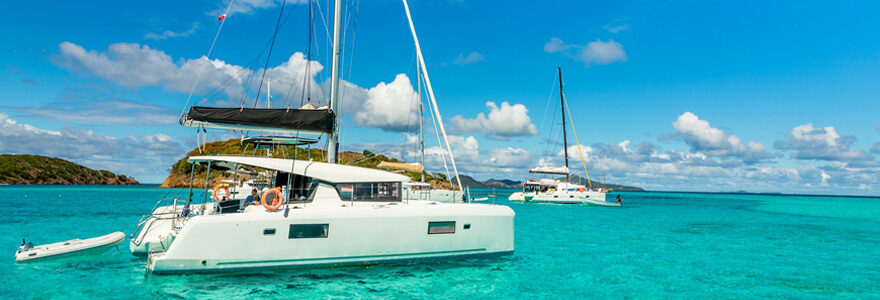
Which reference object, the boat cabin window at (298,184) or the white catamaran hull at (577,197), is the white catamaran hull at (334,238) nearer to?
the boat cabin window at (298,184)

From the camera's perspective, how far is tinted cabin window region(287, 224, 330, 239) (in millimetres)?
9484

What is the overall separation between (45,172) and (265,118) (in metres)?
173

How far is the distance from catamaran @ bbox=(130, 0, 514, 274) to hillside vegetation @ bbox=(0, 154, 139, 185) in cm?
15710

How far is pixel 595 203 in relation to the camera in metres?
47.9

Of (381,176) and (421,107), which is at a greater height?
(421,107)

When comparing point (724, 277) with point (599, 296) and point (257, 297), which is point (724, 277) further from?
point (257, 297)

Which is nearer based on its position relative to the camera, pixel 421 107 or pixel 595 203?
pixel 421 107

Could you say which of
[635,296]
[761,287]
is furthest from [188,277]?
[761,287]

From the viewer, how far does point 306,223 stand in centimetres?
951

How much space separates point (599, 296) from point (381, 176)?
211 inches

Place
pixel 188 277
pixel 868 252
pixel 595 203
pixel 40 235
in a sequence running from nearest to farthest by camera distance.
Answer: pixel 188 277
pixel 868 252
pixel 40 235
pixel 595 203

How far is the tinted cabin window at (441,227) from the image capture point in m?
10.5

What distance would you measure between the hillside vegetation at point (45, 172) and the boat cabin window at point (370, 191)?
523ft

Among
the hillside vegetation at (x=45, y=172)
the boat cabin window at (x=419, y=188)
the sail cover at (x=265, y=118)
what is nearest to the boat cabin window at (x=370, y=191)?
the sail cover at (x=265, y=118)
